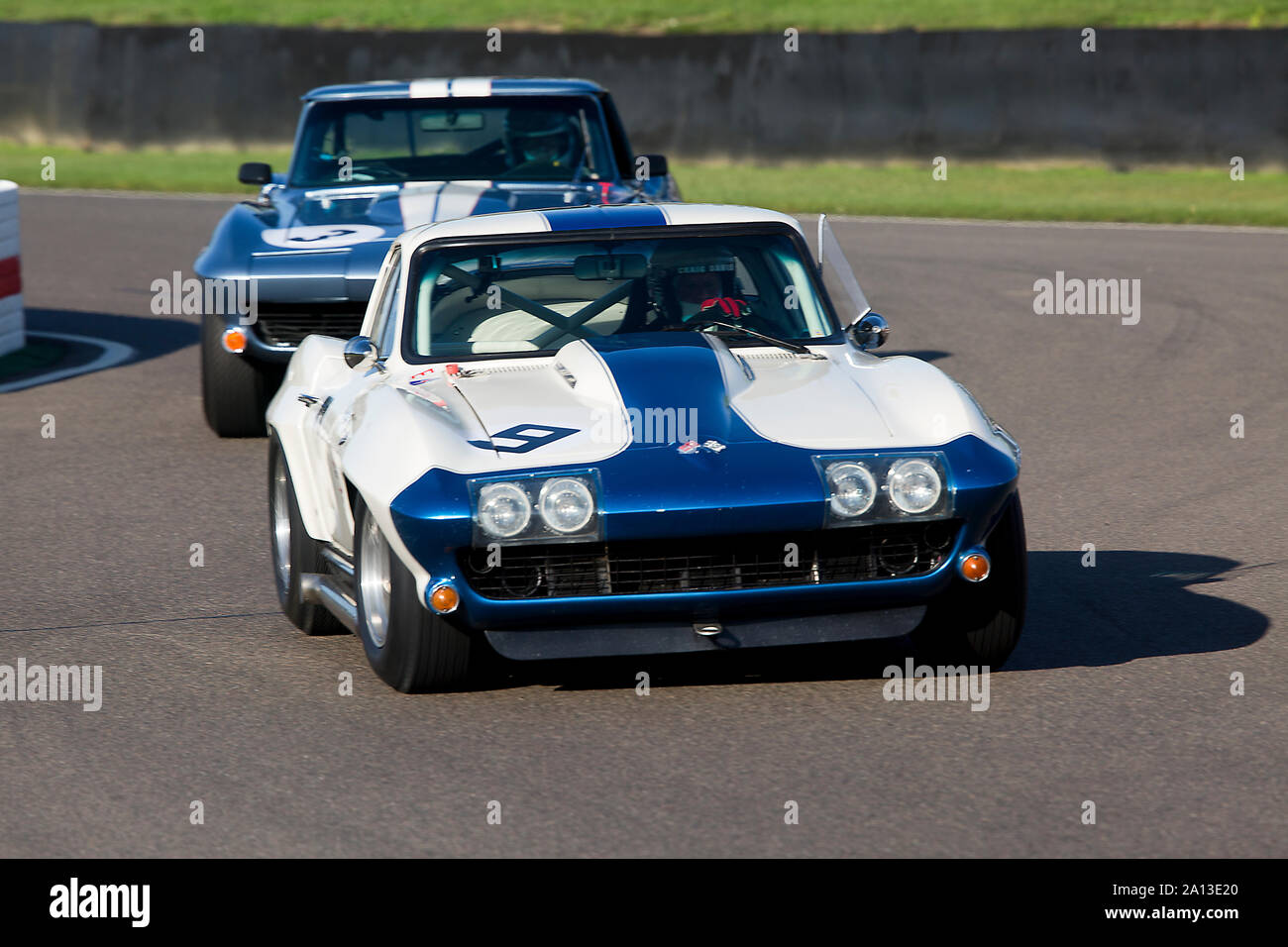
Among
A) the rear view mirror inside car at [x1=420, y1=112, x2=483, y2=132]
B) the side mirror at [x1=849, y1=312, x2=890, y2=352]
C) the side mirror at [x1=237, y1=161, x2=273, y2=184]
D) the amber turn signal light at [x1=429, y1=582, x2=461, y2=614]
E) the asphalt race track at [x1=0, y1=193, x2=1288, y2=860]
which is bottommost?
the asphalt race track at [x1=0, y1=193, x2=1288, y2=860]

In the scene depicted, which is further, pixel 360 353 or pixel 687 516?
pixel 360 353

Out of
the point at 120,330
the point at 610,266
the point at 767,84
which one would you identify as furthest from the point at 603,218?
the point at 767,84

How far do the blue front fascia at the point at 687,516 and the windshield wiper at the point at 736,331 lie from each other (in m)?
0.99

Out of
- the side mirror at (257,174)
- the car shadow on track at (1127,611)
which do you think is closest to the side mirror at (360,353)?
the car shadow on track at (1127,611)

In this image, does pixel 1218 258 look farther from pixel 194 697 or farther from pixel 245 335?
pixel 194 697

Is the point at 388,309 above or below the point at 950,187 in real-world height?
below

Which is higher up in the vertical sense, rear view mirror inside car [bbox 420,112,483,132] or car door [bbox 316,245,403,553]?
rear view mirror inside car [bbox 420,112,483,132]

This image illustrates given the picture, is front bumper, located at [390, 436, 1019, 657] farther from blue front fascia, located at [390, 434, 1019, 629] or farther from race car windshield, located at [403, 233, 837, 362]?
race car windshield, located at [403, 233, 837, 362]

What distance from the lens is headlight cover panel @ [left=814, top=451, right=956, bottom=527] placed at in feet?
17.7

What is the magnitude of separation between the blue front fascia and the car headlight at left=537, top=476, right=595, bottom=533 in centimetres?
5

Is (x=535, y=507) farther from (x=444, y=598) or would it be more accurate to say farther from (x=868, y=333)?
(x=868, y=333)

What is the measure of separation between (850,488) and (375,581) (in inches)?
55.7

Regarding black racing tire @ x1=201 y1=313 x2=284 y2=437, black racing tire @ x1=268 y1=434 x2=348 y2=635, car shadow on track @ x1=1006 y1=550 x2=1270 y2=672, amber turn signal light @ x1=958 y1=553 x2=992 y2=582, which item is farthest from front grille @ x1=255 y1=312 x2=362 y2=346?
amber turn signal light @ x1=958 y1=553 x2=992 y2=582

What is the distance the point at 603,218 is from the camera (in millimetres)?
6805
